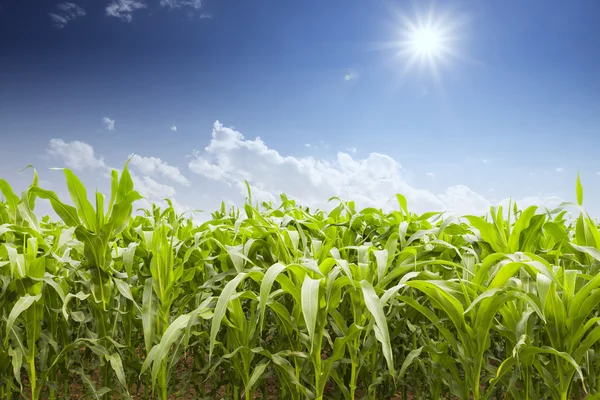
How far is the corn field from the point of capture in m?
1.37

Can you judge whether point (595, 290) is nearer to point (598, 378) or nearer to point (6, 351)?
point (598, 378)

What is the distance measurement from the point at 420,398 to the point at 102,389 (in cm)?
140

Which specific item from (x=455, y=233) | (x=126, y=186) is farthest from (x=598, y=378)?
(x=126, y=186)

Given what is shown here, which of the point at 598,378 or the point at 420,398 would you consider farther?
the point at 420,398

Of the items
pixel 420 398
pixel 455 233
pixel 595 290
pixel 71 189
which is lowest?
pixel 420 398

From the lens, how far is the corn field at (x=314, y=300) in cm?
137

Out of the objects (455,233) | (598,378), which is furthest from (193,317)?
(598,378)

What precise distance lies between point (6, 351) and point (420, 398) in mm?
1810

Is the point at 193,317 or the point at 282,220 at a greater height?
the point at 282,220

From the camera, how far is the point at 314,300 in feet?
4.11

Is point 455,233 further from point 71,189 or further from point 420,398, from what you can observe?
point 71,189

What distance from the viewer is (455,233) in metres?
2.21

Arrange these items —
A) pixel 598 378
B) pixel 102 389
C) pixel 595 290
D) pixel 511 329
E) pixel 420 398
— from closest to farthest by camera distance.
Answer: pixel 595 290
pixel 511 329
pixel 598 378
pixel 102 389
pixel 420 398

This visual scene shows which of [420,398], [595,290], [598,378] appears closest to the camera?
[595,290]
